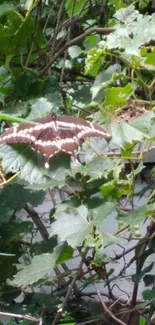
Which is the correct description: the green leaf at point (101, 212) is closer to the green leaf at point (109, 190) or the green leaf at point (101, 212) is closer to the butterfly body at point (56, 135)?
the green leaf at point (109, 190)

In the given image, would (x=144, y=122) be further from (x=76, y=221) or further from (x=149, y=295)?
(x=149, y=295)

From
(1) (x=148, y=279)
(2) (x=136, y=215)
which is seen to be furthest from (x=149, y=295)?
(2) (x=136, y=215)

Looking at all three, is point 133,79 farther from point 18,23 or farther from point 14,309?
point 14,309

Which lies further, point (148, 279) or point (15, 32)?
A: point (148, 279)

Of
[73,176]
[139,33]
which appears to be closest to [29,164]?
[73,176]

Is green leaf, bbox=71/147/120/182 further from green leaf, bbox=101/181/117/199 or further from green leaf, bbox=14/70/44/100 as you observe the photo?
green leaf, bbox=14/70/44/100

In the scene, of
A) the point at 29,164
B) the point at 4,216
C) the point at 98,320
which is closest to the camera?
the point at 29,164

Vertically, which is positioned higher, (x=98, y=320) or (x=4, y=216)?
(x=4, y=216)
